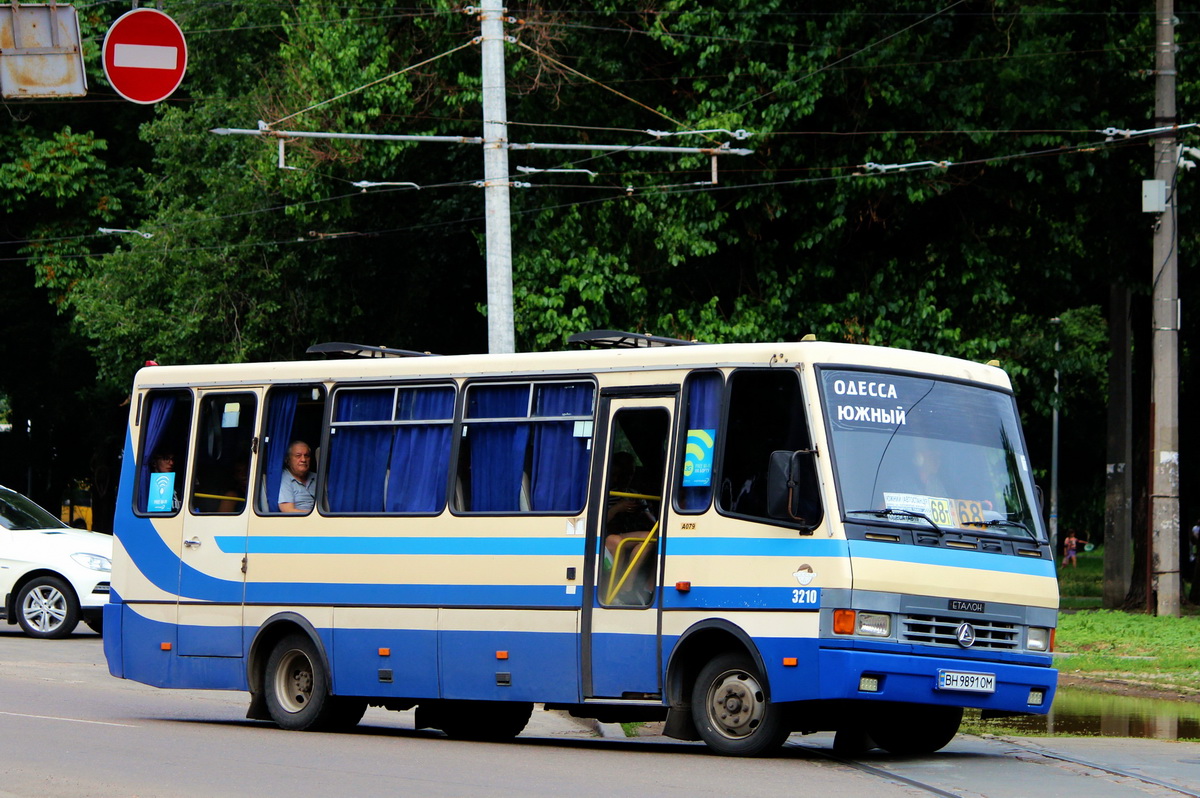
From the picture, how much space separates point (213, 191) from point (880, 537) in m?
24.6

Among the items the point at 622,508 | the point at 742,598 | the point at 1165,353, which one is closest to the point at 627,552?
the point at 622,508

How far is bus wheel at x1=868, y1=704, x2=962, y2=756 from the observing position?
12531 mm

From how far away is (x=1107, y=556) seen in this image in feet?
98.6

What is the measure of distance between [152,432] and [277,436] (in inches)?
53.5

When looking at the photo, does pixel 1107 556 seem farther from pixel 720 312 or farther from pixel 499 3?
pixel 499 3

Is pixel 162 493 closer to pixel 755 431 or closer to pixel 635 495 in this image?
pixel 635 495

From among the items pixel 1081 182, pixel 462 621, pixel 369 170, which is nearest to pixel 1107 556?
pixel 1081 182

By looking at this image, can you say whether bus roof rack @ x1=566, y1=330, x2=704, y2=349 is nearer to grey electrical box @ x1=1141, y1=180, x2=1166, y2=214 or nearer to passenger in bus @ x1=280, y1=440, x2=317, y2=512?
passenger in bus @ x1=280, y1=440, x2=317, y2=512

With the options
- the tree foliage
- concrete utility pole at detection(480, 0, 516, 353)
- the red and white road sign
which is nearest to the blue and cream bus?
the red and white road sign

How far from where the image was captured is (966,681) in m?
11.6

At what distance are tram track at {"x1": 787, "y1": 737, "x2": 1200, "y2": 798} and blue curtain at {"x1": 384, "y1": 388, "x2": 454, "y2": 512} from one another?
3075 millimetres

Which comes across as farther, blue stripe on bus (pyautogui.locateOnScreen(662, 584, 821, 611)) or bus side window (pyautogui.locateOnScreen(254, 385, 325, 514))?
bus side window (pyautogui.locateOnScreen(254, 385, 325, 514))

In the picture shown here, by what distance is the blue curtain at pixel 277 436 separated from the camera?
14.4m

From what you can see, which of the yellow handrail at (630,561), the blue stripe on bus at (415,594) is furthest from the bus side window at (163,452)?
the yellow handrail at (630,561)
